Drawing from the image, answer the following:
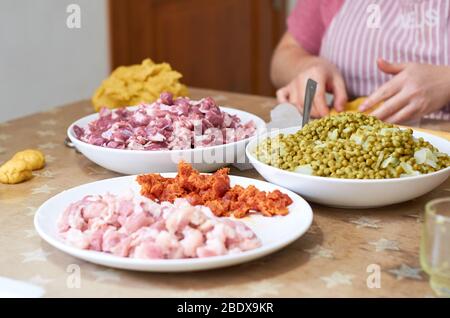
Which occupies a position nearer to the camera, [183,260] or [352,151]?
[183,260]

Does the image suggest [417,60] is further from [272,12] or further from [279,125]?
[272,12]

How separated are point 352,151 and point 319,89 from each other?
0.64 metres

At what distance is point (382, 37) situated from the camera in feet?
6.82

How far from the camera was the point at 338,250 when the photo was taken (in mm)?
1141

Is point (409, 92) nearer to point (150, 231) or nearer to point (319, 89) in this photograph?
point (319, 89)

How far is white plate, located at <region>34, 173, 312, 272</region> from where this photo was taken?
39.7 inches

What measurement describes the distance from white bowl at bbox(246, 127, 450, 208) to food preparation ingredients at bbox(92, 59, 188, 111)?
0.66m

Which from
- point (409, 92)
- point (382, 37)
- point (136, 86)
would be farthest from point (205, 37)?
point (409, 92)

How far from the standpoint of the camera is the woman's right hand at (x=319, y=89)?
1.89 metres

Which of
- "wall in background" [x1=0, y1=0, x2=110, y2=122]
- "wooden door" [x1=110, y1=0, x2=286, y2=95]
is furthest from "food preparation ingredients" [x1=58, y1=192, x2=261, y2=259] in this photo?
"wooden door" [x1=110, y1=0, x2=286, y2=95]
